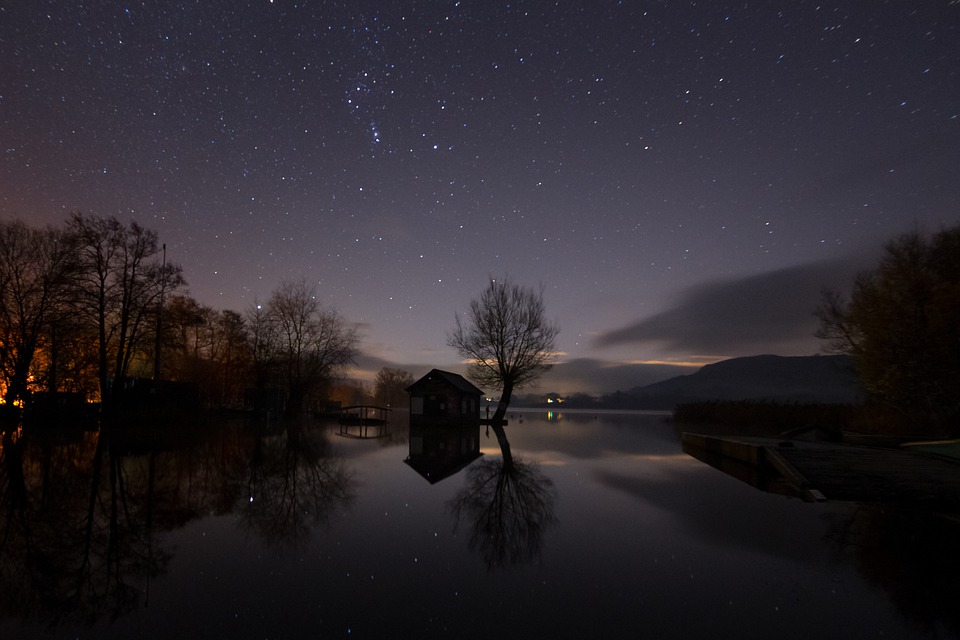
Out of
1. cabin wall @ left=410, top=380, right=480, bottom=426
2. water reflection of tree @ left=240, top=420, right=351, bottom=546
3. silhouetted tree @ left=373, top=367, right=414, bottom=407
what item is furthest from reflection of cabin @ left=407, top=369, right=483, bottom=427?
silhouetted tree @ left=373, top=367, right=414, bottom=407

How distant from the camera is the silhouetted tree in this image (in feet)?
409

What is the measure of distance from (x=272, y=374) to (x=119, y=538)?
1756 inches

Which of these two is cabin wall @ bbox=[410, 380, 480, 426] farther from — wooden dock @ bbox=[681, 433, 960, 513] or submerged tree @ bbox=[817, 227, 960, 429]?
submerged tree @ bbox=[817, 227, 960, 429]

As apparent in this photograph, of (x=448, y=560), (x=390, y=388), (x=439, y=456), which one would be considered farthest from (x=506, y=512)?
(x=390, y=388)

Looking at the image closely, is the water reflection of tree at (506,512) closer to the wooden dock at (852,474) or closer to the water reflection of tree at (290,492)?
the water reflection of tree at (290,492)

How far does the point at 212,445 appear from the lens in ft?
71.4

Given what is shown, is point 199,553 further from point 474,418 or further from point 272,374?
point 272,374

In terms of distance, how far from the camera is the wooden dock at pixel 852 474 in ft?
40.7

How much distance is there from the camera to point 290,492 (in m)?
11.9

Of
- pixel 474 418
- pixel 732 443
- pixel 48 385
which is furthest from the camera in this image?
pixel 474 418

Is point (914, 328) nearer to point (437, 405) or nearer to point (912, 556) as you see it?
point (912, 556)

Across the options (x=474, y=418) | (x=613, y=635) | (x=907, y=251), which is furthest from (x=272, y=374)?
(x=907, y=251)

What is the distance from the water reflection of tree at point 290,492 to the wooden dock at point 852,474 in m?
12.6

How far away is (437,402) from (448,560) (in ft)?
111
